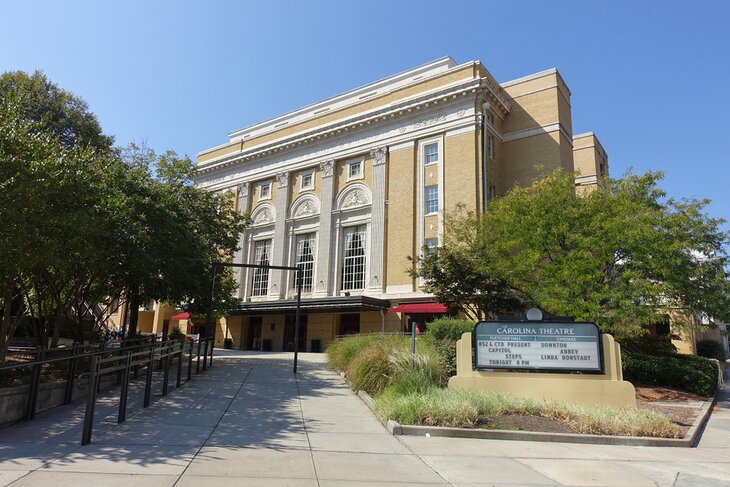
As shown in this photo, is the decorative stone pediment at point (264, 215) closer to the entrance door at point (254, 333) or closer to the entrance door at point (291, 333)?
the entrance door at point (254, 333)

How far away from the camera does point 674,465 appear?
653 centimetres

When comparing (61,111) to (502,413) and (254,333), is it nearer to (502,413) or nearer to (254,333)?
(254,333)

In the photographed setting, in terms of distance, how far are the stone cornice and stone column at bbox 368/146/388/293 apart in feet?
8.51

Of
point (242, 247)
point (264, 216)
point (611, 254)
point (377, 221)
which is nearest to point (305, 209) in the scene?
point (264, 216)

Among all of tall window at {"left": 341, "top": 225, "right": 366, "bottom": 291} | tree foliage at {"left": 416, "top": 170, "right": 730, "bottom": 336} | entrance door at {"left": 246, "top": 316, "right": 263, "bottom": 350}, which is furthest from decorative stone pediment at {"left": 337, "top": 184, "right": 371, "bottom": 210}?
tree foliage at {"left": 416, "top": 170, "right": 730, "bottom": 336}

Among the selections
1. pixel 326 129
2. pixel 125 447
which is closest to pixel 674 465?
pixel 125 447

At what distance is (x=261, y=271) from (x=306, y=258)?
4.91 meters

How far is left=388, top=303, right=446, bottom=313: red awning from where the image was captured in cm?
2811

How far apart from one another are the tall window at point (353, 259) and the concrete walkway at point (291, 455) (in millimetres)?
24870

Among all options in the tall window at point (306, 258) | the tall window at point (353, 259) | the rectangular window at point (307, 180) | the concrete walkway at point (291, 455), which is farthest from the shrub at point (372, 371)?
the rectangular window at point (307, 180)

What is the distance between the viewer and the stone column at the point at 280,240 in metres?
38.0

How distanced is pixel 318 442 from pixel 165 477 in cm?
248

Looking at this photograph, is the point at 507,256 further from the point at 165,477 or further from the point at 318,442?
the point at 165,477

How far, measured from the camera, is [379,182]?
34.3 meters
